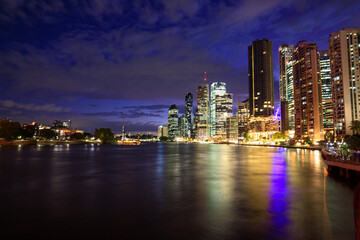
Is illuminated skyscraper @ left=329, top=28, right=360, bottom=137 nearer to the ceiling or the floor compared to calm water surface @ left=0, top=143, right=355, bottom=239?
nearer to the ceiling

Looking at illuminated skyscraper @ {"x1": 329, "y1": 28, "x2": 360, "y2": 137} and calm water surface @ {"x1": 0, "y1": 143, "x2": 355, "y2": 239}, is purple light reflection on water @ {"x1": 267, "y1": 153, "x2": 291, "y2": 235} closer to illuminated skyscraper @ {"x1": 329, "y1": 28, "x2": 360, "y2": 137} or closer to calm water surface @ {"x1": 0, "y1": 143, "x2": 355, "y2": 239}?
calm water surface @ {"x1": 0, "y1": 143, "x2": 355, "y2": 239}

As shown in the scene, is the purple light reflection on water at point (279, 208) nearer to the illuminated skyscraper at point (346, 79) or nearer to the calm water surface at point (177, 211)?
the calm water surface at point (177, 211)

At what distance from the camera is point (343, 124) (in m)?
166

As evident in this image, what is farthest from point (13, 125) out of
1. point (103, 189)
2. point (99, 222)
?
point (99, 222)

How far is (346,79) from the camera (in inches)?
6614

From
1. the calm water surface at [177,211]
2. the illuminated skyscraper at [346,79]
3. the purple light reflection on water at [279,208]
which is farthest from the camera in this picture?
the illuminated skyscraper at [346,79]

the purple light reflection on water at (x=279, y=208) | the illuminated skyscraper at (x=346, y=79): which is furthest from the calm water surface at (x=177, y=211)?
the illuminated skyscraper at (x=346, y=79)

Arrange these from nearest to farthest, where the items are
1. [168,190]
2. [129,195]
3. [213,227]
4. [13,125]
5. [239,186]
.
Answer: [213,227], [129,195], [168,190], [239,186], [13,125]

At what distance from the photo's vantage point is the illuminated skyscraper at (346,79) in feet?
541

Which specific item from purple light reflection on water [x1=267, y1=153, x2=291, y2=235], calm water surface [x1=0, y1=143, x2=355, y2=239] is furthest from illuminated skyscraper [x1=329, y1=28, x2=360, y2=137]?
calm water surface [x1=0, y1=143, x2=355, y2=239]

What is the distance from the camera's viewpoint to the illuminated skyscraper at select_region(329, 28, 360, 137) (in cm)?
16475

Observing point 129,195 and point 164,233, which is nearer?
point 164,233

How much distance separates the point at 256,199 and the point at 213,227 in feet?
26.7

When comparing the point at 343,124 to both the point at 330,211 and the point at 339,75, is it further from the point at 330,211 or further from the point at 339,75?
the point at 330,211
